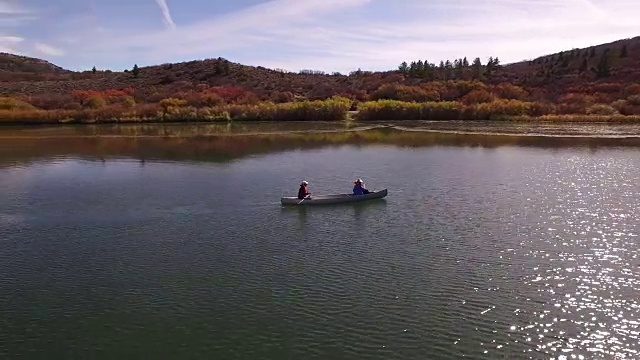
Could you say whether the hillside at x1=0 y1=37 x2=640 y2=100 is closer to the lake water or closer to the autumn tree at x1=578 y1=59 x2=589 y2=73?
the autumn tree at x1=578 y1=59 x2=589 y2=73

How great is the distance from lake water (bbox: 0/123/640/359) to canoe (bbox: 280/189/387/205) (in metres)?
0.59

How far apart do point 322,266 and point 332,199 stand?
8552 millimetres

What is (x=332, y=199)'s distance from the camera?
2636 centimetres

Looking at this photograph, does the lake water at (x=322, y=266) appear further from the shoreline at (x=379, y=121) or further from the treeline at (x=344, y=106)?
the treeline at (x=344, y=106)

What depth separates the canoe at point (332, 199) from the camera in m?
26.0

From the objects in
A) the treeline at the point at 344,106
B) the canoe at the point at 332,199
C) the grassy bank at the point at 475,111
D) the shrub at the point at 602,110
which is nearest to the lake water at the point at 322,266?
the canoe at the point at 332,199

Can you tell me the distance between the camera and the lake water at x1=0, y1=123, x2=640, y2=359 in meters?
13.3

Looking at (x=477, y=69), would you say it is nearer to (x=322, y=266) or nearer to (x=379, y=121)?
(x=379, y=121)

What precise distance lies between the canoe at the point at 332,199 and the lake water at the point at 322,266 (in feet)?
1.92

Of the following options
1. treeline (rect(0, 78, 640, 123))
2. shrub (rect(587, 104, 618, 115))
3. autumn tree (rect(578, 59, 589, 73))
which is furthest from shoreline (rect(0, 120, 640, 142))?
autumn tree (rect(578, 59, 589, 73))

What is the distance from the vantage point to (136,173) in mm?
36250

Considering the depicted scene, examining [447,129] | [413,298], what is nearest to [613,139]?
[447,129]

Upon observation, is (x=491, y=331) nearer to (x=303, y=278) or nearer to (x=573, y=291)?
(x=573, y=291)

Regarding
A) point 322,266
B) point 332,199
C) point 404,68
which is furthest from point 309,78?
point 322,266
